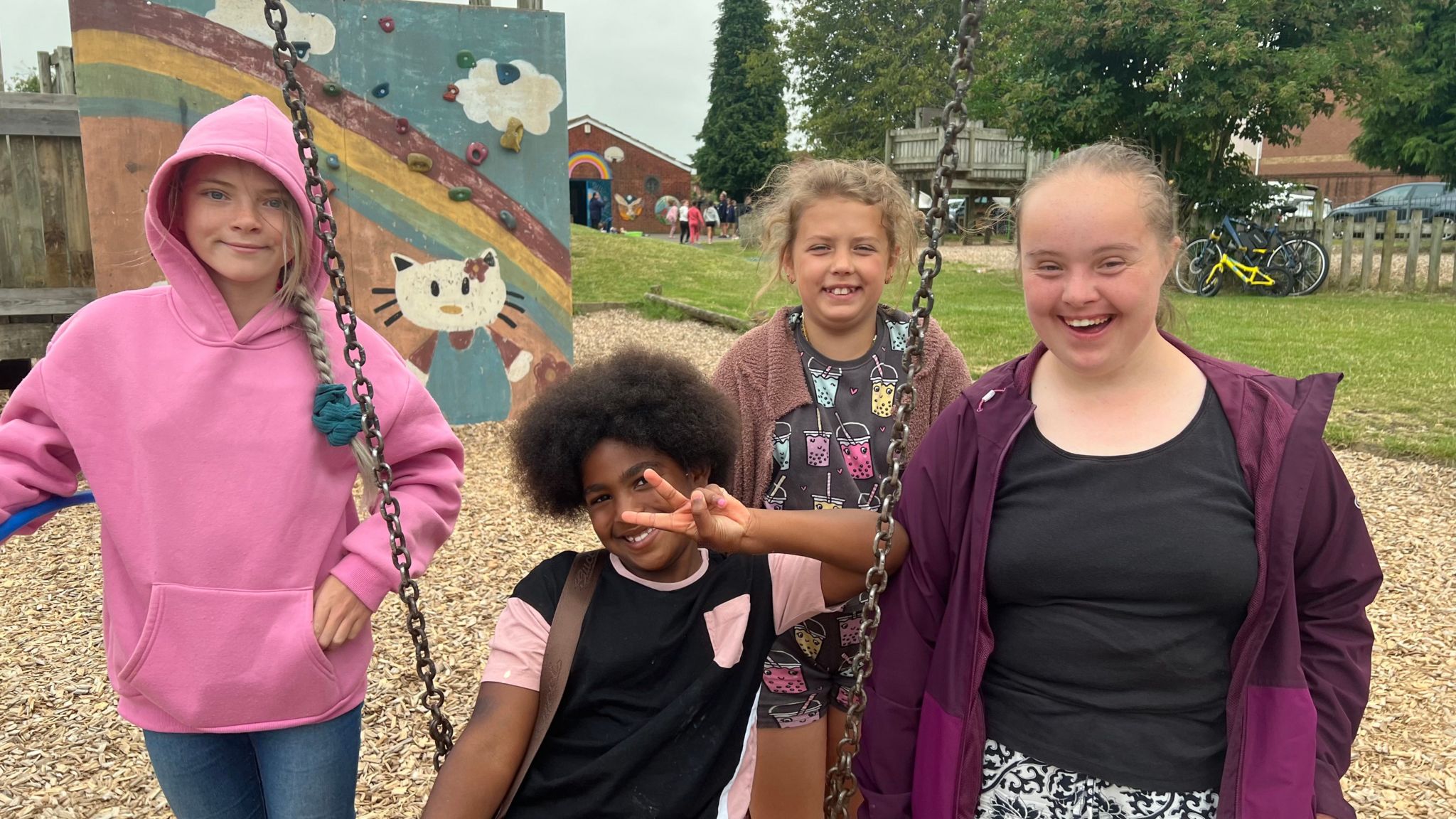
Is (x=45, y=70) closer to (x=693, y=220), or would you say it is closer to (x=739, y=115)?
(x=693, y=220)

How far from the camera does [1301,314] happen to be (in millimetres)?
11562

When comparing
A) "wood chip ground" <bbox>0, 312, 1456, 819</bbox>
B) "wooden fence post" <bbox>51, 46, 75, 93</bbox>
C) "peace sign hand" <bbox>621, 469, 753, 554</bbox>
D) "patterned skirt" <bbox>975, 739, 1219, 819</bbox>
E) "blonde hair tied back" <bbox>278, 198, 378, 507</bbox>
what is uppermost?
"wooden fence post" <bbox>51, 46, 75, 93</bbox>

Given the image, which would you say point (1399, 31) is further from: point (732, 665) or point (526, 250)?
point (732, 665)

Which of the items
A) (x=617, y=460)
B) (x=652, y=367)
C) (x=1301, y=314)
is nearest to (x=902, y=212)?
(x=652, y=367)

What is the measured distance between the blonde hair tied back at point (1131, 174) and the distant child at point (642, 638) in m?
0.69

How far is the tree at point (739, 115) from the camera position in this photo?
44.2 metres

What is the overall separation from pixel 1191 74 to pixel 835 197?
1366 cm

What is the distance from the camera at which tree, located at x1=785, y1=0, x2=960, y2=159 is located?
3322 cm

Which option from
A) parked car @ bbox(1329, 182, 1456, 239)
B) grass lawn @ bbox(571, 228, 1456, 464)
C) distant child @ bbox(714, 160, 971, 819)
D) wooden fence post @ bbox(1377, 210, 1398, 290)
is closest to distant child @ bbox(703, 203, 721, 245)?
grass lawn @ bbox(571, 228, 1456, 464)

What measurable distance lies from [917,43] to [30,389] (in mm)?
34390

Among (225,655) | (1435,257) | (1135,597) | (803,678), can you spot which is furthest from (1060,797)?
(1435,257)

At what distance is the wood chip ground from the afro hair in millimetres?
303

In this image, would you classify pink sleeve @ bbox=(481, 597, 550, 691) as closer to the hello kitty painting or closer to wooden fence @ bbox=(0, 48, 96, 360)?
the hello kitty painting

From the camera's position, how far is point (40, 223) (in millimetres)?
5961
